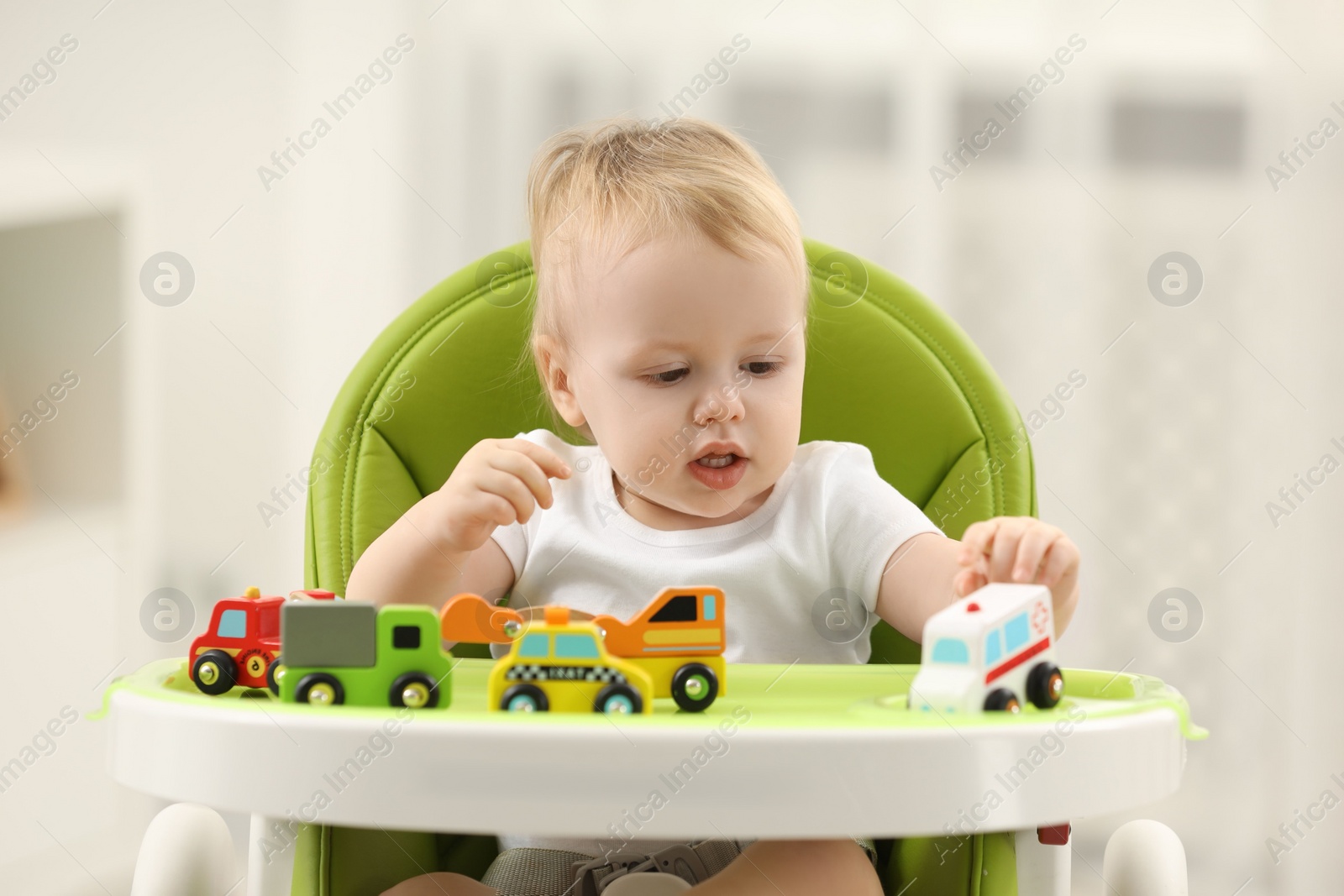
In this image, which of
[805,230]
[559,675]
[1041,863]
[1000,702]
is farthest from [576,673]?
[805,230]

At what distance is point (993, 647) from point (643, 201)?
474 mm

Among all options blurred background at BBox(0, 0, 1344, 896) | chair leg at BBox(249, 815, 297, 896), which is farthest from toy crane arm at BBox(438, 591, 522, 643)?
blurred background at BBox(0, 0, 1344, 896)

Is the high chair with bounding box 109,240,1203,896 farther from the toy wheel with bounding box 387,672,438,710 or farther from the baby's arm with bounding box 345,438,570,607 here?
the toy wheel with bounding box 387,672,438,710

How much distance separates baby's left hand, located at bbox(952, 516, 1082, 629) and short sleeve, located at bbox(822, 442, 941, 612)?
24 cm

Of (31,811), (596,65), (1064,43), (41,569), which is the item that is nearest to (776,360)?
(596,65)

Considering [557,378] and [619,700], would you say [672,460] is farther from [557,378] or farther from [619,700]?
[619,700]

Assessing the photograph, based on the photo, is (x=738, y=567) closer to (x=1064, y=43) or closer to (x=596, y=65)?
(x=596, y=65)

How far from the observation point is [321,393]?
1900 millimetres

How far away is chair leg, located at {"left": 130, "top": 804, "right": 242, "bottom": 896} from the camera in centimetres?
83

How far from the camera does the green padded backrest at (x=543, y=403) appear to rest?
1.03 m

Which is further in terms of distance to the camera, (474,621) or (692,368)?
(692,368)

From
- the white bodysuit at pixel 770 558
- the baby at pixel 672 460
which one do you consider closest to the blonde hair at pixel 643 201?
the baby at pixel 672 460

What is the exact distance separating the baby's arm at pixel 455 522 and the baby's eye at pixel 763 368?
0.16 m

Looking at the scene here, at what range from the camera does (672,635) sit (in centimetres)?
65
